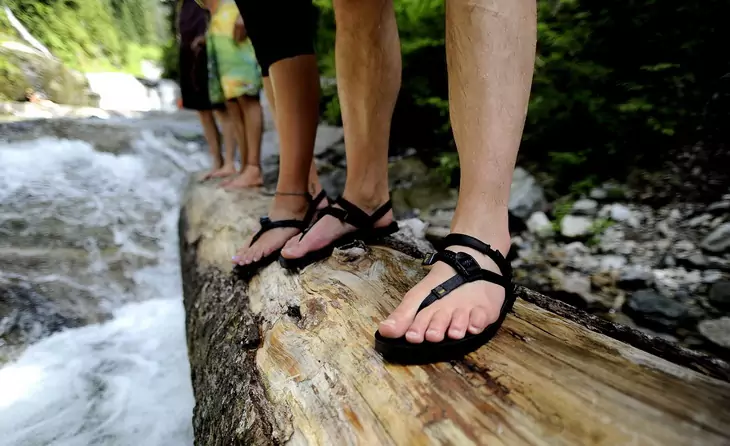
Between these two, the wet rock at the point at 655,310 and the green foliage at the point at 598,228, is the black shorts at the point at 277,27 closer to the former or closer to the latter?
the wet rock at the point at 655,310

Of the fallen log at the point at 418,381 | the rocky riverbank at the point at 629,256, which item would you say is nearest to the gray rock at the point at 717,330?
the rocky riverbank at the point at 629,256

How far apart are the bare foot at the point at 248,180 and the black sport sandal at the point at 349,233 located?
173 centimetres

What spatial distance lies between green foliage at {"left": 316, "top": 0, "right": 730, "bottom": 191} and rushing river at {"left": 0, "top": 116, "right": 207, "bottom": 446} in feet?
7.74

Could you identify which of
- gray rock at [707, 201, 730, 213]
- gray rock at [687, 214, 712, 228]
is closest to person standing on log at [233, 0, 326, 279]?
gray rock at [687, 214, 712, 228]

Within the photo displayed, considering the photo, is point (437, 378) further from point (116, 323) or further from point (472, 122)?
point (116, 323)

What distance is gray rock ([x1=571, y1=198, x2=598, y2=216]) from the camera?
2.85m

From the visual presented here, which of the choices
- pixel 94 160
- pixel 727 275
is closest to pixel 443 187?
pixel 727 275

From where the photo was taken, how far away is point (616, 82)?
3.00 m

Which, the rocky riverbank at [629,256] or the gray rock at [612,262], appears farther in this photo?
the gray rock at [612,262]

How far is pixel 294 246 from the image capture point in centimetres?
130

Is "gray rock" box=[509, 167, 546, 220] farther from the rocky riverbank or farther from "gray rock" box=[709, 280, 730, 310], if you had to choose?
"gray rock" box=[709, 280, 730, 310]

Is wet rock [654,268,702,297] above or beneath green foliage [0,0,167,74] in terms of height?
beneath

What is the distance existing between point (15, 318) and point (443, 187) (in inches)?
115

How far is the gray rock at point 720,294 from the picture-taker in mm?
1942
